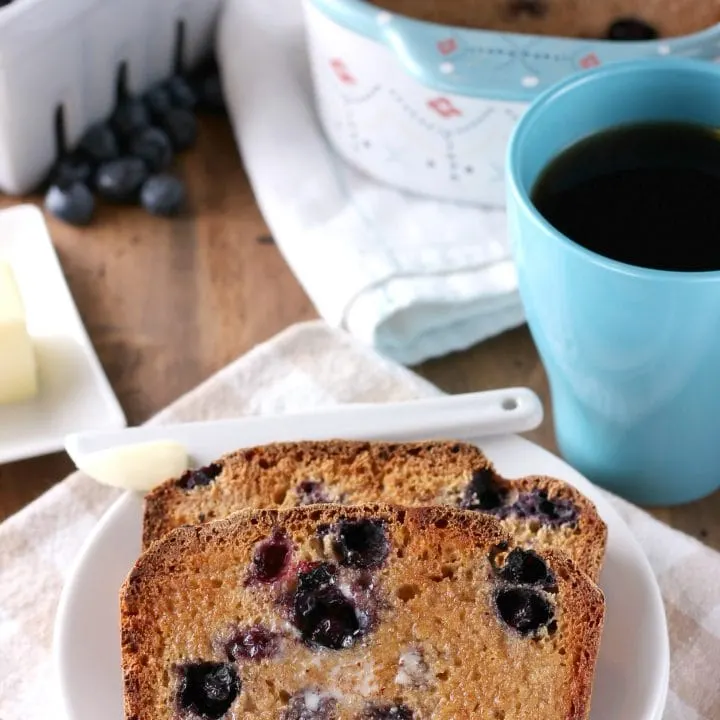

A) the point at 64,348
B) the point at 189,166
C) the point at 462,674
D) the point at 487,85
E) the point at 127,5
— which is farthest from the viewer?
the point at 189,166

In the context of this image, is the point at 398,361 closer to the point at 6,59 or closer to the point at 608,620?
the point at 608,620

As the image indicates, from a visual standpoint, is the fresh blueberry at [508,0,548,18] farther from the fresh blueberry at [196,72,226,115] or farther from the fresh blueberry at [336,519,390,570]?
the fresh blueberry at [336,519,390,570]

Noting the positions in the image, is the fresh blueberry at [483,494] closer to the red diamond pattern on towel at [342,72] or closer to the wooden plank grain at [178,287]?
the wooden plank grain at [178,287]

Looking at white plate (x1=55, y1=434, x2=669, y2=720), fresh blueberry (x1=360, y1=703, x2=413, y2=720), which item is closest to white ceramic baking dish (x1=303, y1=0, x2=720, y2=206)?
white plate (x1=55, y1=434, x2=669, y2=720)

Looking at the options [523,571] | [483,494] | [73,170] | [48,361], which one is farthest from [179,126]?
[523,571]

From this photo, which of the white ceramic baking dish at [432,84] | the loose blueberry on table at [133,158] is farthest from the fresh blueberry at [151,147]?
the white ceramic baking dish at [432,84]

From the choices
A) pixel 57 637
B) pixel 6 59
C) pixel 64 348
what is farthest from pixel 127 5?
pixel 57 637
